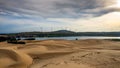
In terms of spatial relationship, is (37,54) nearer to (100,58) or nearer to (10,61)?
(10,61)

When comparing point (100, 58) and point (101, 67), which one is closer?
point (101, 67)

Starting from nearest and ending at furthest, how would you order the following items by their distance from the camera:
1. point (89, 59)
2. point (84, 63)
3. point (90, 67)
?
point (90, 67), point (84, 63), point (89, 59)

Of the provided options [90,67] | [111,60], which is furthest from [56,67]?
[111,60]

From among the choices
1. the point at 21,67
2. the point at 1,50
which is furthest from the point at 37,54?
the point at 21,67

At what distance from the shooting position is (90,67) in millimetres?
8031

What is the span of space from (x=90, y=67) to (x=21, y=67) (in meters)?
2.89

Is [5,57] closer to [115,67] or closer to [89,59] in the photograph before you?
[89,59]

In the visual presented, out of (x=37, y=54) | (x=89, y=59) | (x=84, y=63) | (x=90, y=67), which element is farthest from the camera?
(x=37, y=54)

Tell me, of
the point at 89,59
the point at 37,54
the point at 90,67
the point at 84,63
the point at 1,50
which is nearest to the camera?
the point at 90,67

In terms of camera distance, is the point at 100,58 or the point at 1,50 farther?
the point at 1,50

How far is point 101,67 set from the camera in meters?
8.09

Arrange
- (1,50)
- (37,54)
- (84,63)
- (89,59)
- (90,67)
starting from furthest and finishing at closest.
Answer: (37,54) → (1,50) → (89,59) → (84,63) → (90,67)

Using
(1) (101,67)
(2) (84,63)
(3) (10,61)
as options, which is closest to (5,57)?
(3) (10,61)

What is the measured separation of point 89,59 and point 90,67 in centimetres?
155
